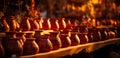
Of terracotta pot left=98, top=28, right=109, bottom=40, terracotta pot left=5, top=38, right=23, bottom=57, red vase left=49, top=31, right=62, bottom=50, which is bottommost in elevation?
terracotta pot left=98, top=28, right=109, bottom=40

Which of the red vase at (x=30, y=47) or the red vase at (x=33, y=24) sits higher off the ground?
the red vase at (x=33, y=24)

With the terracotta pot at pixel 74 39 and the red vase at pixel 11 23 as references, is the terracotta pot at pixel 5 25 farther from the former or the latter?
the terracotta pot at pixel 74 39

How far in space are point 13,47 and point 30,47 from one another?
0.98 feet

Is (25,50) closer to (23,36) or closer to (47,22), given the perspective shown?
(23,36)

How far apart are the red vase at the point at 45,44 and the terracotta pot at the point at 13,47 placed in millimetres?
518

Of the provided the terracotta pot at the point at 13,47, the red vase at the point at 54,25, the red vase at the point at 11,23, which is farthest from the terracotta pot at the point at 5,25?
the red vase at the point at 54,25

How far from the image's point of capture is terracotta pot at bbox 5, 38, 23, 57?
3.58 meters

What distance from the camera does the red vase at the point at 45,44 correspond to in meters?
4.12

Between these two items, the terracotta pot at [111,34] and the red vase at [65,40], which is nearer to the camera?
the red vase at [65,40]

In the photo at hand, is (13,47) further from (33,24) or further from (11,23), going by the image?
(33,24)

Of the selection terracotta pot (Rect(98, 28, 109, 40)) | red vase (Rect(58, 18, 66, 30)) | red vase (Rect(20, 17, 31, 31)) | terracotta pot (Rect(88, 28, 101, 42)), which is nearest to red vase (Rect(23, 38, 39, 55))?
red vase (Rect(20, 17, 31, 31))

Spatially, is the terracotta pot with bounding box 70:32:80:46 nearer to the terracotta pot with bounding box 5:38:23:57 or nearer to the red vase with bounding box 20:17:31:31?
the red vase with bounding box 20:17:31:31

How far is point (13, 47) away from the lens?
142 inches

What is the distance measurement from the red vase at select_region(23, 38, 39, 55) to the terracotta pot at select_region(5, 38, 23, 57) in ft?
0.48
